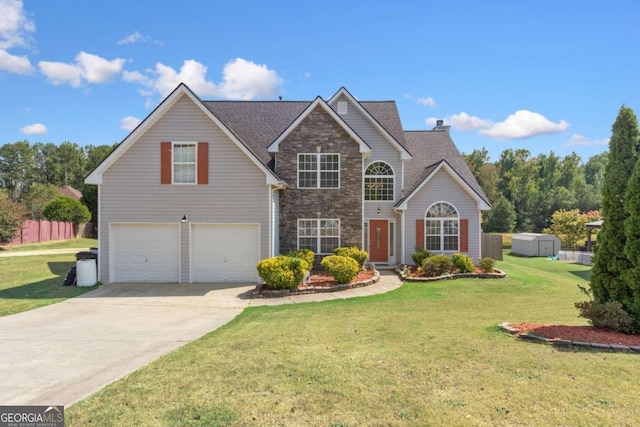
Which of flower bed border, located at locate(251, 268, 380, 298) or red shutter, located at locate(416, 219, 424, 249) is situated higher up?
red shutter, located at locate(416, 219, 424, 249)

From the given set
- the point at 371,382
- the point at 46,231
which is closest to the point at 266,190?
the point at 371,382

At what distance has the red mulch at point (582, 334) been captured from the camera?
23.1 ft

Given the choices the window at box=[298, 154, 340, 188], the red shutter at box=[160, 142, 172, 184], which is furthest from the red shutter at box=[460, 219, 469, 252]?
the red shutter at box=[160, 142, 172, 184]

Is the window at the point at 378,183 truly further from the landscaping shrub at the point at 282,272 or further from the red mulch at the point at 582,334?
the red mulch at the point at 582,334

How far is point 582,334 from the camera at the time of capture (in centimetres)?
738

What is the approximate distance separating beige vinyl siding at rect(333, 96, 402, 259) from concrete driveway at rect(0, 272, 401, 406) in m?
5.31

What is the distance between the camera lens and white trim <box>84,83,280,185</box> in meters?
15.0

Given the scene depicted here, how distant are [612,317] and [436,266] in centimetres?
878

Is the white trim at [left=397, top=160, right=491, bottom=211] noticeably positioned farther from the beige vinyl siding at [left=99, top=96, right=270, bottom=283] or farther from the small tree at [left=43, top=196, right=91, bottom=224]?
the small tree at [left=43, top=196, right=91, bottom=224]

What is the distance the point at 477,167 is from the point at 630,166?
59548 mm

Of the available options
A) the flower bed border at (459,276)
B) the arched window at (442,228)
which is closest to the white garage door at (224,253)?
the flower bed border at (459,276)

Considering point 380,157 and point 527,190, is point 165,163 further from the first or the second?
point 527,190

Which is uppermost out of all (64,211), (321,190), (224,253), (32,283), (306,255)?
(321,190)

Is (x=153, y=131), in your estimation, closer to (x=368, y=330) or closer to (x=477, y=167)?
(x=368, y=330)
